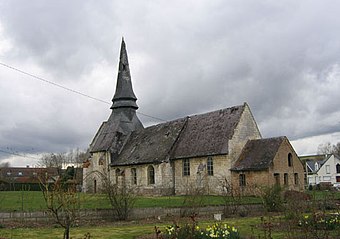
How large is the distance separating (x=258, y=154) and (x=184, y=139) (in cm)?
773

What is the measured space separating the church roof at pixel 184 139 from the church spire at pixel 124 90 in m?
5.24

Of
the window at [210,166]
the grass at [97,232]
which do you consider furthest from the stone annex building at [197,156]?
the grass at [97,232]

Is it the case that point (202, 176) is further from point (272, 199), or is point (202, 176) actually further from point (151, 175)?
point (272, 199)

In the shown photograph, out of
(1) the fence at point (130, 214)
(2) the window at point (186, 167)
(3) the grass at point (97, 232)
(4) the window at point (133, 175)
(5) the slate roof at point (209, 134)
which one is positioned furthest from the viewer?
(4) the window at point (133, 175)

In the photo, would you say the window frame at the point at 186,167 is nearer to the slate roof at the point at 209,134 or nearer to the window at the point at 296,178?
the slate roof at the point at 209,134

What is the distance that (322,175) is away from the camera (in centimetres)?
7969

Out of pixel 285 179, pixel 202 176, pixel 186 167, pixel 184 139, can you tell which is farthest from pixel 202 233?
pixel 184 139

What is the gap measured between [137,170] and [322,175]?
175ft

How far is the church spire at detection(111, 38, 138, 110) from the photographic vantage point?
152ft

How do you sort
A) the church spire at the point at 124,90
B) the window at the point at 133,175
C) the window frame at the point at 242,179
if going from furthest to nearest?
the church spire at the point at 124,90 → the window at the point at 133,175 → the window frame at the point at 242,179

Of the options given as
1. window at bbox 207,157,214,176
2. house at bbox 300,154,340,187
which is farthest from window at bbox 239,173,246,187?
house at bbox 300,154,340,187

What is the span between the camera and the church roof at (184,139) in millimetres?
32812

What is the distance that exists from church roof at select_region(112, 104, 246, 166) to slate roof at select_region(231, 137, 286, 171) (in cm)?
162

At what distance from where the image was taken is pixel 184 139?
119ft
